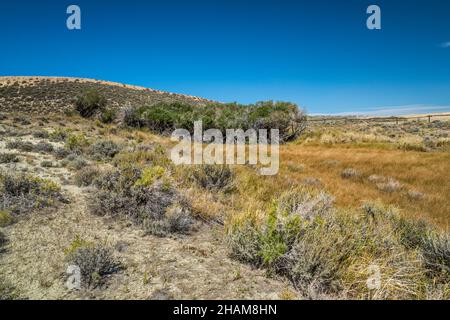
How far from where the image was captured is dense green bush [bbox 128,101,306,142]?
27.4 metres

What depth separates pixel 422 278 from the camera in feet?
13.4

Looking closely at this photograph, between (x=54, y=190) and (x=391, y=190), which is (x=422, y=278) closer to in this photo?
(x=54, y=190)

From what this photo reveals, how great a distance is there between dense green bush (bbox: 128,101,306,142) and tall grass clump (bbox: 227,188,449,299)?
2246cm

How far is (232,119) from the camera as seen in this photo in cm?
2892

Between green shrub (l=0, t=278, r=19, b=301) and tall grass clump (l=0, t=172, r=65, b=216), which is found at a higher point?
tall grass clump (l=0, t=172, r=65, b=216)

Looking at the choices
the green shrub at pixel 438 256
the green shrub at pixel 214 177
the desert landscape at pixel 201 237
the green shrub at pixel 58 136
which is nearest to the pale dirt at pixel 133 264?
the desert landscape at pixel 201 237

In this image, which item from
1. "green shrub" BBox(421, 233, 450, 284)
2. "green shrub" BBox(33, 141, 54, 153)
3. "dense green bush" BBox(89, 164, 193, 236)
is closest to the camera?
"green shrub" BBox(421, 233, 450, 284)

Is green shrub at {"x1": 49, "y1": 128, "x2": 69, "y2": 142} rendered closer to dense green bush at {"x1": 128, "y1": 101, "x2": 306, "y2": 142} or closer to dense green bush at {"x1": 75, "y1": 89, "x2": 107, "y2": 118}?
dense green bush at {"x1": 128, "y1": 101, "x2": 306, "y2": 142}

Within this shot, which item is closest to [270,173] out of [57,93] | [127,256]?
[127,256]

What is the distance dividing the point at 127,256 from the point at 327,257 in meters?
2.82

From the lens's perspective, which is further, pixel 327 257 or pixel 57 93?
pixel 57 93

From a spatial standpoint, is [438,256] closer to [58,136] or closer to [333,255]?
[333,255]

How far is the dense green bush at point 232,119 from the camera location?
89.9ft

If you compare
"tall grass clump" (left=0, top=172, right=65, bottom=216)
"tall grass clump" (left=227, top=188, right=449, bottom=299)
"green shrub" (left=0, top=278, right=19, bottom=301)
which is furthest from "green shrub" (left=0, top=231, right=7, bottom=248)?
"tall grass clump" (left=227, top=188, right=449, bottom=299)
